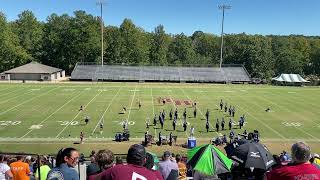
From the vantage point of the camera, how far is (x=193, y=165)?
877cm

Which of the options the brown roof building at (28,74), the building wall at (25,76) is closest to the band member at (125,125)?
the brown roof building at (28,74)

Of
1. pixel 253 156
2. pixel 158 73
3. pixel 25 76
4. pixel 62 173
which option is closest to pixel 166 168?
pixel 253 156

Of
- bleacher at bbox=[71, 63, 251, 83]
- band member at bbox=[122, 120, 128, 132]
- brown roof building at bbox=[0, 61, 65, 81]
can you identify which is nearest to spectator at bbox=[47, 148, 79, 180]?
band member at bbox=[122, 120, 128, 132]

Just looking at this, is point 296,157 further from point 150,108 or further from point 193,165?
point 150,108

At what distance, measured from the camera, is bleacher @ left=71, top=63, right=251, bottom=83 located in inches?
3078

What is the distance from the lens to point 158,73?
3199 inches

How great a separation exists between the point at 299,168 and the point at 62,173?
2601 millimetres

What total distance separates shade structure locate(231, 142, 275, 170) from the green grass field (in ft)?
62.6

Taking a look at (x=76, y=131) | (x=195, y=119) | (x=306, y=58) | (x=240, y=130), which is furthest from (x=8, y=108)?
(x=306, y=58)

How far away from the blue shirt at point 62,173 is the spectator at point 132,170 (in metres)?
1.26

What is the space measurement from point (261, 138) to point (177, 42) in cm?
7569

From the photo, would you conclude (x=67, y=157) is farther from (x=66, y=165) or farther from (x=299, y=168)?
(x=299, y=168)

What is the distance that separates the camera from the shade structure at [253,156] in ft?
27.3

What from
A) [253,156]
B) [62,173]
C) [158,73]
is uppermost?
[62,173]
